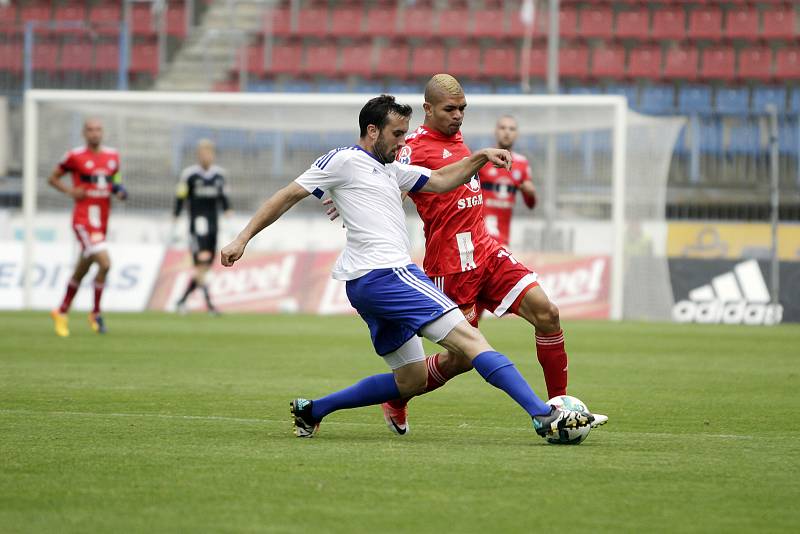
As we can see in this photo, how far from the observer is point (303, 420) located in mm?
7164

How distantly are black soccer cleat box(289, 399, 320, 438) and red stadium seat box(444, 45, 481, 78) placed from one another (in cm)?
2199

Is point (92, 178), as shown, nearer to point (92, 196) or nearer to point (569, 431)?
point (92, 196)

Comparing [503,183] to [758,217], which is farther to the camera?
[758,217]

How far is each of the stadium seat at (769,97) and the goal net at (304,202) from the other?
216 inches

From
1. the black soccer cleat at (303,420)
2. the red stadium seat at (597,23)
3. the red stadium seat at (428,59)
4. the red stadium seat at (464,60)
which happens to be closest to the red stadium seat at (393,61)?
the red stadium seat at (428,59)

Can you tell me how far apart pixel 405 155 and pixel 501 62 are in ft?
70.0

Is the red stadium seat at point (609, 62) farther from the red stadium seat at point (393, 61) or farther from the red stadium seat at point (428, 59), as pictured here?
the red stadium seat at point (393, 61)

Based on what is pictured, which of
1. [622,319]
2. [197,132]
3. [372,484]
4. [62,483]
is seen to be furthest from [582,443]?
[197,132]

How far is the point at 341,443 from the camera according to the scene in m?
6.96

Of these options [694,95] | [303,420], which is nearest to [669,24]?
[694,95]

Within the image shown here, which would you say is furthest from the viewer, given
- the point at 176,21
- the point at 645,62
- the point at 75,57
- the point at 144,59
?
the point at 176,21

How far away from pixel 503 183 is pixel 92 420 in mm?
9756

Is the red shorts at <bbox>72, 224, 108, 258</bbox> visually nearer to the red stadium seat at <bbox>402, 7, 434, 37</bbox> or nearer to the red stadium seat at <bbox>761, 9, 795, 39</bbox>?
the red stadium seat at <bbox>402, 7, 434, 37</bbox>

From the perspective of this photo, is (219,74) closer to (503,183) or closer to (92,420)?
(503,183)
